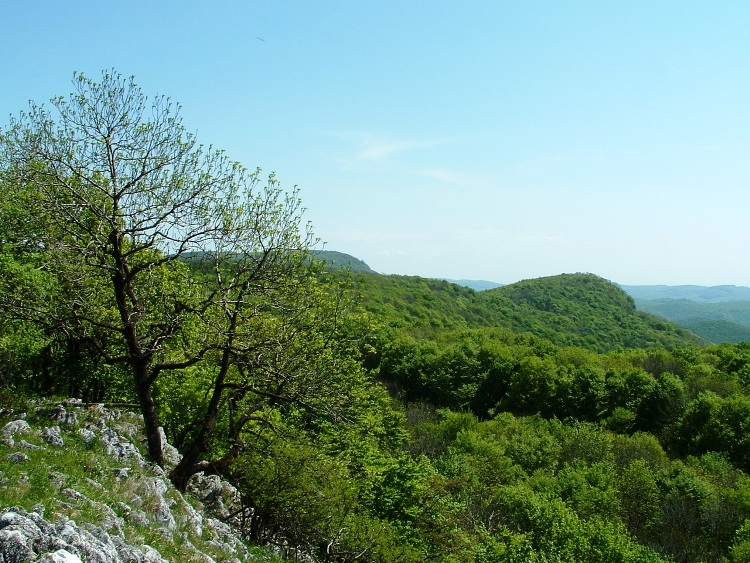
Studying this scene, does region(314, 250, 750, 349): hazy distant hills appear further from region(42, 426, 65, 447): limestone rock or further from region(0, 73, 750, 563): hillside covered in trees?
region(42, 426, 65, 447): limestone rock

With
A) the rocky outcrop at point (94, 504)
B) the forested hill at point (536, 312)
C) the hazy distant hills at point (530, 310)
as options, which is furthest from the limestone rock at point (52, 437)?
the hazy distant hills at point (530, 310)

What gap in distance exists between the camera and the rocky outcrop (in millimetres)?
7676

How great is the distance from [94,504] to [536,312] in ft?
559

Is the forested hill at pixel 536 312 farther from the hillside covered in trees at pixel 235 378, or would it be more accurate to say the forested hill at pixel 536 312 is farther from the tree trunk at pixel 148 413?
the tree trunk at pixel 148 413

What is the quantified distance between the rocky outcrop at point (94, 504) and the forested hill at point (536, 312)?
90.2 meters

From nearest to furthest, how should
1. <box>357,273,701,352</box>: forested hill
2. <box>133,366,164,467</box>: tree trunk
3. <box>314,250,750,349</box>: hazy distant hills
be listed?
<box>133,366,164,467</box>: tree trunk < <box>357,273,701,352</box>: forested hill < <box>314,250,750,349</box>: hazy distant hills

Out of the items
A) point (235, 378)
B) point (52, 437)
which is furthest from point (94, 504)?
point (235, 378)

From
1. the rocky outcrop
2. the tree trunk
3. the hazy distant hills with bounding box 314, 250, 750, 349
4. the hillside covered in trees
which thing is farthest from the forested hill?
the rocky outcrop

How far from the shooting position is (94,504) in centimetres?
986

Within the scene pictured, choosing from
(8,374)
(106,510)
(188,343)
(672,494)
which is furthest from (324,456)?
(672,494)

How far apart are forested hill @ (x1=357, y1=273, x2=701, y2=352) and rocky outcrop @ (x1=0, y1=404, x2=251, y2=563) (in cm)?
9018

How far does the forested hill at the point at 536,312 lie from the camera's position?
435ft

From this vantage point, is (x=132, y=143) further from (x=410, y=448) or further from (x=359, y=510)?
(x=410, y=448)

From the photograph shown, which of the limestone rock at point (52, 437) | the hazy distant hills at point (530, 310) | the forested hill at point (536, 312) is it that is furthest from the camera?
the hazy distant hills at point (530, 310)
